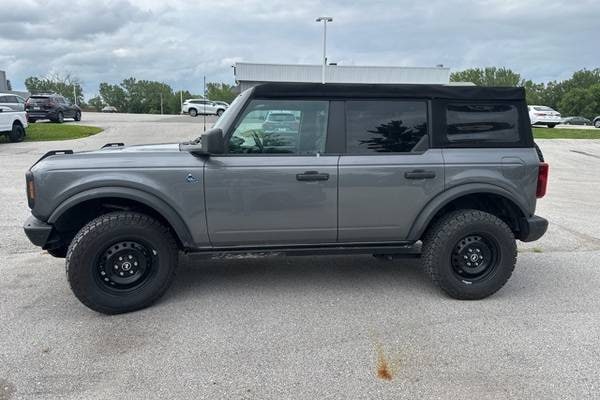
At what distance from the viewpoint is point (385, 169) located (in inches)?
160

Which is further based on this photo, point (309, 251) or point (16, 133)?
point (16, 133)

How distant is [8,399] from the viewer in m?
2.78

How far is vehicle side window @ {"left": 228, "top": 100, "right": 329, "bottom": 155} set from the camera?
4.01 meters

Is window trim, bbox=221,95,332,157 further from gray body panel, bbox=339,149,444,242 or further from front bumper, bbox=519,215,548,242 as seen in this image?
front bumper, bbox=519,215,548,242

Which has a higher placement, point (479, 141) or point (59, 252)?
point (479, 141)

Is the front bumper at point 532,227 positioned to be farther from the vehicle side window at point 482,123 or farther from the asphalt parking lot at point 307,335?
the vehicle side window at point 482,123

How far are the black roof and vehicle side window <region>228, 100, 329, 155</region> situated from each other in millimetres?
84

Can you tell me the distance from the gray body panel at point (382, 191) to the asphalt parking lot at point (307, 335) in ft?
2.25

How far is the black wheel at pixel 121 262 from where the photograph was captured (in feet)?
12.4

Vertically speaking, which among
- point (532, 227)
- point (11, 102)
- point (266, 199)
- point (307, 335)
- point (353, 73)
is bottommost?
point (307, 335)

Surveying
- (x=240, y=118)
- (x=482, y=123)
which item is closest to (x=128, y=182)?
(x=240, y=118)

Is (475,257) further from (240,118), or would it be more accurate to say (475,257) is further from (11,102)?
(11,102)

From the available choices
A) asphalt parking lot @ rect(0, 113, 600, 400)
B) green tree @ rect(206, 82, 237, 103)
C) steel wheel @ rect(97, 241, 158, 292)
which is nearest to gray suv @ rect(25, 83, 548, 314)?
steel wheel @ rect(97, 241, 158, 292)

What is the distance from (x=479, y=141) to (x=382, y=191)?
3.39 feet
